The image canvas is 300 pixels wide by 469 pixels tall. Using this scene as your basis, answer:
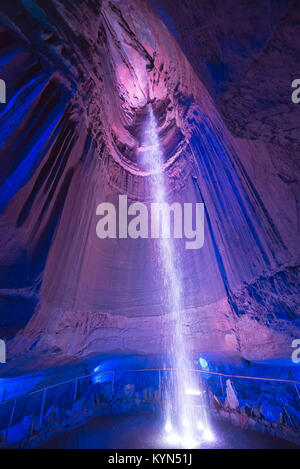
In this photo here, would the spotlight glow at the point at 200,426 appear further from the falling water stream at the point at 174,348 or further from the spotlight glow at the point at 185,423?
the spotlight glow at the point at 185,423

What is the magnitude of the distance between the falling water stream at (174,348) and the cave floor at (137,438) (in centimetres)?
27

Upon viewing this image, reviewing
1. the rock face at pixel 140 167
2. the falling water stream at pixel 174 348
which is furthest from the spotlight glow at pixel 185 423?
the rock face at pixel 140 167

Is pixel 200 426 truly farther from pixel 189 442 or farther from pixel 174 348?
pixel 174 348

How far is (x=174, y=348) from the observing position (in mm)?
6156

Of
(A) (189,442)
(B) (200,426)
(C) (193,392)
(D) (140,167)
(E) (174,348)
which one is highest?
(D) (140,167)

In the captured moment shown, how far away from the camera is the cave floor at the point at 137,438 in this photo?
3.76 metres

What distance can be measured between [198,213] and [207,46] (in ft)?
13.1

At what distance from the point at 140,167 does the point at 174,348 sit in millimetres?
5028

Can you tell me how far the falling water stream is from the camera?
15.4ft

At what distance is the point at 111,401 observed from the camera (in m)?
5.46

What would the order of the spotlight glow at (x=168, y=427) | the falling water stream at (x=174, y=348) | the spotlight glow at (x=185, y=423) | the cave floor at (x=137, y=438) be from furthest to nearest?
the spotlight glow at (x=185, y=423) < the falling water stream at (x=174, y=348) < the spotlight glow at (x=168, y=427) < the cave floor at (x=137, y=438)

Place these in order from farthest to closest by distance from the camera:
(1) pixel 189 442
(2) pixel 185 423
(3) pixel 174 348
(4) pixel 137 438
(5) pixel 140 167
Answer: (5) pixel 140 167 → (3) pixel 174 348 → (2) pixel 185 423 → (4) pixel 137 438 → (1) pixel 189 442

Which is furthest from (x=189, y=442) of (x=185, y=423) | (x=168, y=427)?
(x=185, y=423)

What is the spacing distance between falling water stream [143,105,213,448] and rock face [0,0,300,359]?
248mm
